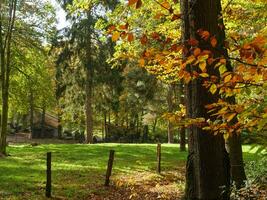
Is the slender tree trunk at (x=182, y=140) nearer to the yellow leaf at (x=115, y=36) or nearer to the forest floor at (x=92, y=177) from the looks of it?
the forest floor at (x=92, y=177)

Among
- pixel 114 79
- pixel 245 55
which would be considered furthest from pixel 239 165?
pixel 114 79

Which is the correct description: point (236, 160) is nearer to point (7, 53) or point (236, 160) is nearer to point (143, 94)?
point (7, 53)

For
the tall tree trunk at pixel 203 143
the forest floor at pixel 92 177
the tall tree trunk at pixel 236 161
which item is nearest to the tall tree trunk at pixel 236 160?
the tall tree trunk at pixel 236 161

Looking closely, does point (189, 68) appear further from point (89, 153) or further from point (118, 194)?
point (89, 153)

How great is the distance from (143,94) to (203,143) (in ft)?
130

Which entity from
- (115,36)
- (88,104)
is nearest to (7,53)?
(88,104)

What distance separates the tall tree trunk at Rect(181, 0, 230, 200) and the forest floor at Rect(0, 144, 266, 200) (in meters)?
4.04

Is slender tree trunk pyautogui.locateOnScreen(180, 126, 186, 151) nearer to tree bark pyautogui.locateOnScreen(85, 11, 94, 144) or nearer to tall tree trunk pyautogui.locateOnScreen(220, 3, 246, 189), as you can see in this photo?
tree bark pyautogui.locateOnScreen(85, 11, 94, 144)

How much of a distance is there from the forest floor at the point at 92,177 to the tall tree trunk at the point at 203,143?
4043mm

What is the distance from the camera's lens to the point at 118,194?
13656 mm

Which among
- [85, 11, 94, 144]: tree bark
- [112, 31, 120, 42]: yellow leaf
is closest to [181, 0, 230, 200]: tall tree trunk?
[112, 31, 120, 42]: yellow leaf

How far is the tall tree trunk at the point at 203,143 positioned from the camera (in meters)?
5.05

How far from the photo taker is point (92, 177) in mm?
16344

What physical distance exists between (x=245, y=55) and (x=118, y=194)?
10962 millimetres
